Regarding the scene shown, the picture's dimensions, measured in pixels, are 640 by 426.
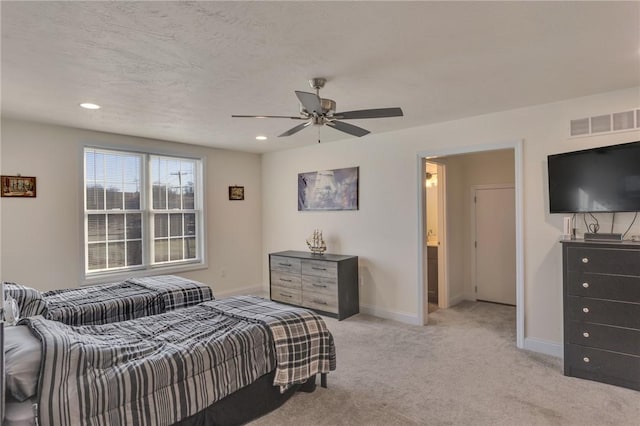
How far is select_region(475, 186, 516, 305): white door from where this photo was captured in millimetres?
5504

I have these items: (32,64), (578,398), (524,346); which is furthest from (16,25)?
(524,346)

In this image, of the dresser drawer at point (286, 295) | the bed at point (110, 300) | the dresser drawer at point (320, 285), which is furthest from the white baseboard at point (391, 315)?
the bed at point (110, 300)

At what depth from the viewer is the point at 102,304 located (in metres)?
3.32

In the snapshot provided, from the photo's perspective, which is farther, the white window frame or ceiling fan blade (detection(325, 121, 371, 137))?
the white window frame

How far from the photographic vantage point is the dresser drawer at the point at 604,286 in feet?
9.38

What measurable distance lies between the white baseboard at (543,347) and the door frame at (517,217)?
6 cm

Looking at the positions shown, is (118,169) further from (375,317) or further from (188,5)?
(375,317)

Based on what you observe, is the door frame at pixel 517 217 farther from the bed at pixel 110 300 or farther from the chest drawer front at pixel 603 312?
the bed at pixel 110 300

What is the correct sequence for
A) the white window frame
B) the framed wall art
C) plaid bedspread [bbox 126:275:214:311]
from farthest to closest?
1. the framed wall art
2. the white window frame
3. plaid bedspread [bbox 126:275:214:311]

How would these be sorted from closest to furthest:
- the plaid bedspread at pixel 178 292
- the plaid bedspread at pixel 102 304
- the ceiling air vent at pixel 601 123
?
the plaid bedspread at pixel 102 304 < the ceiling air vent at pixel 601 123 < the plaid bedspread at pixel 178 292

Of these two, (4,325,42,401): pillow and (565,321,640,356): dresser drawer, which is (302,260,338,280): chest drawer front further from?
(4,325,42,401): pillow

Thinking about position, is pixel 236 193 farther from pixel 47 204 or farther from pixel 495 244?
pixel 495 244

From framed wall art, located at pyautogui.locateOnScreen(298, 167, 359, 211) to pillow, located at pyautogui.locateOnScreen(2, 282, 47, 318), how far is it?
373cm

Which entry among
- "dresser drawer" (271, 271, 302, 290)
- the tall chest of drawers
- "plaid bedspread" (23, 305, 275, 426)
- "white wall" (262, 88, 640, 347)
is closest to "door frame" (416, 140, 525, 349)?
"white wall" (262, 88, 640, 347)
